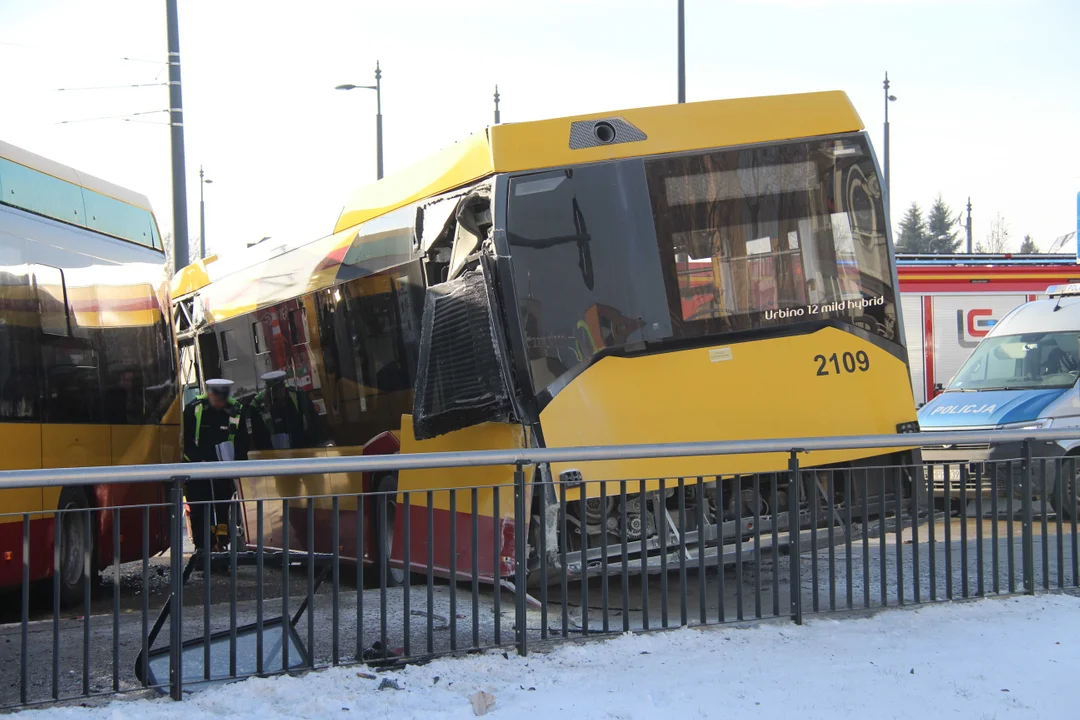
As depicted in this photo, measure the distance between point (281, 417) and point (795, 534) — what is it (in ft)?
21.2

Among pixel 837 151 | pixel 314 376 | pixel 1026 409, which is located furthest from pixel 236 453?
pixel 1026 409

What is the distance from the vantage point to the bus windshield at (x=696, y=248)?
752cm

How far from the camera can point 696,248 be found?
789 centimetres

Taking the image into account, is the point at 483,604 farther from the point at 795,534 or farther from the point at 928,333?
the point at 928,333

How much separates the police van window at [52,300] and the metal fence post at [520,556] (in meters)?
4.65

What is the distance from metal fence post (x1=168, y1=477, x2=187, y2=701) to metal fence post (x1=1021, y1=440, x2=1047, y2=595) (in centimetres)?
506

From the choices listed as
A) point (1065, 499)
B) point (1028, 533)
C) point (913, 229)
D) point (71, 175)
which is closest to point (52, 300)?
point (71, 175)

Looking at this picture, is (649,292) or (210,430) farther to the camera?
(210,430)

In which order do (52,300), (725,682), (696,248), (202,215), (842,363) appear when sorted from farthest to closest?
(202,215) < (52,300) < (842,363) < (696,248) < (725,682)

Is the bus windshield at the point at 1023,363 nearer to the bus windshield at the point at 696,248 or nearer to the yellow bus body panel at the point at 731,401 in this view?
the yellow bus body panel at the point at 731,401

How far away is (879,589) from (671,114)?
138 inches

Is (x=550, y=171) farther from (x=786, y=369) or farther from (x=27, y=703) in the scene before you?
(x=27, y=703)

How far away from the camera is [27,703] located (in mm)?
4867

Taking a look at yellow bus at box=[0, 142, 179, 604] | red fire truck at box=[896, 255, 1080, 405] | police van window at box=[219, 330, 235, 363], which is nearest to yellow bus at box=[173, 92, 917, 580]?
yellow bus at box=[0, 142, 179, 604]
